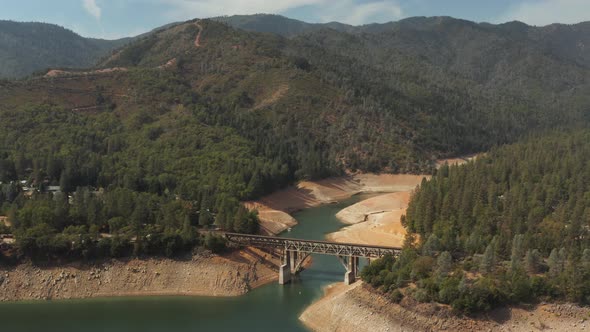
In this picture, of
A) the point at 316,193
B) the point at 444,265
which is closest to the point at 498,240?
the point at 444,265

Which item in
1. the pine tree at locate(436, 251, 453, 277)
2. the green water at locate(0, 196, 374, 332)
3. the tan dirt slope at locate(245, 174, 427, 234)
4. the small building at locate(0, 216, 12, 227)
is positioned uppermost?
the small building at locate(0, 216, 12, 227)

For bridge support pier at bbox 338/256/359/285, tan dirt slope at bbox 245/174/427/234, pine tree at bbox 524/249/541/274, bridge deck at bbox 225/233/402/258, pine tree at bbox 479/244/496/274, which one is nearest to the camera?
pine tree at bbox 479/244/496/274

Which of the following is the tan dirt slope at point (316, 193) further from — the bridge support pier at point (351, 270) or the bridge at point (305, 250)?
the bridge support pier at point (351, 270)

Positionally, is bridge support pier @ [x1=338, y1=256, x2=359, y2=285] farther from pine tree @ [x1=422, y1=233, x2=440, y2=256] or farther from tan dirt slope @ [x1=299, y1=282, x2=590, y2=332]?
tan dirt slope @ [x1=299, y1=282, x2=590, y2=332]

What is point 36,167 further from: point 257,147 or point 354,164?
point 354,164

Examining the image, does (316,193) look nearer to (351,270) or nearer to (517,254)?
(351,270)

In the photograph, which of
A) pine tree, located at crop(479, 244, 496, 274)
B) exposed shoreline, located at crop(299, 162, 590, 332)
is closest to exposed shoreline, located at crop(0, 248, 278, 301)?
exposed shoreline, located at crop(299, 162, 590, 332)

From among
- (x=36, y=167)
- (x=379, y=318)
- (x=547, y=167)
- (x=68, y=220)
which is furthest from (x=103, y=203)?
(x=547, y=167)
